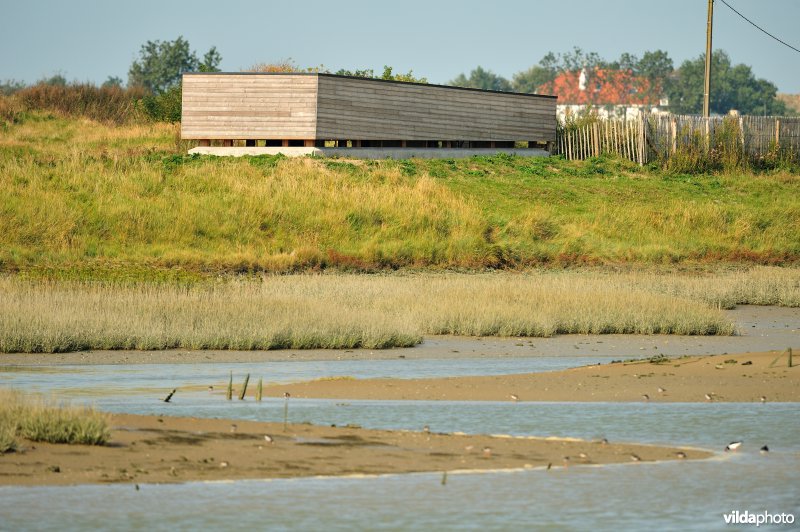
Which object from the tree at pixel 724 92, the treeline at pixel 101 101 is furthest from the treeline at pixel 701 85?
the treeline at pixel 101 101

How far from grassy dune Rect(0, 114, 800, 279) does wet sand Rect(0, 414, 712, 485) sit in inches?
557

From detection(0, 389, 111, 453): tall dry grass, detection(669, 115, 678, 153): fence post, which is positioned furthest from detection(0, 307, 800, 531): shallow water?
detection(669, 115, 678, 153): fence post

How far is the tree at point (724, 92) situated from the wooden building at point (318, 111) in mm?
136879

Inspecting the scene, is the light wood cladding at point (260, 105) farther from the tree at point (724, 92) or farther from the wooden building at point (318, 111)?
the tree at point (724, 92)

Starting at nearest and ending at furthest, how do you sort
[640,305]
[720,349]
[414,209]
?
[720,349]
[640,305]
[414,209]

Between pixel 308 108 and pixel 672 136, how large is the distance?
1532 centimetres

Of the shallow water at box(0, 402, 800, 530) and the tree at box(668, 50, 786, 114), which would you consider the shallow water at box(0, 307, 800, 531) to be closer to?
the shallow water at box(0, 402, 800, 530)

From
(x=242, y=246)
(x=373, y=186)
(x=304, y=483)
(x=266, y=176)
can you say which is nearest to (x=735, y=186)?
(x=373, y=186)

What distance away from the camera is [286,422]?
523 inches

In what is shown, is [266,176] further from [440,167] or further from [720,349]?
[720,349]

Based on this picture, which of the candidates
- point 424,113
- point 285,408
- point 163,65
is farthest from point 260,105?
point 163,65

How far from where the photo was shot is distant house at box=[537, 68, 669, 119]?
183m

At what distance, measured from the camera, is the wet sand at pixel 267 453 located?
10992 millimetres

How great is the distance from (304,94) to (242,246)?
11427mm
